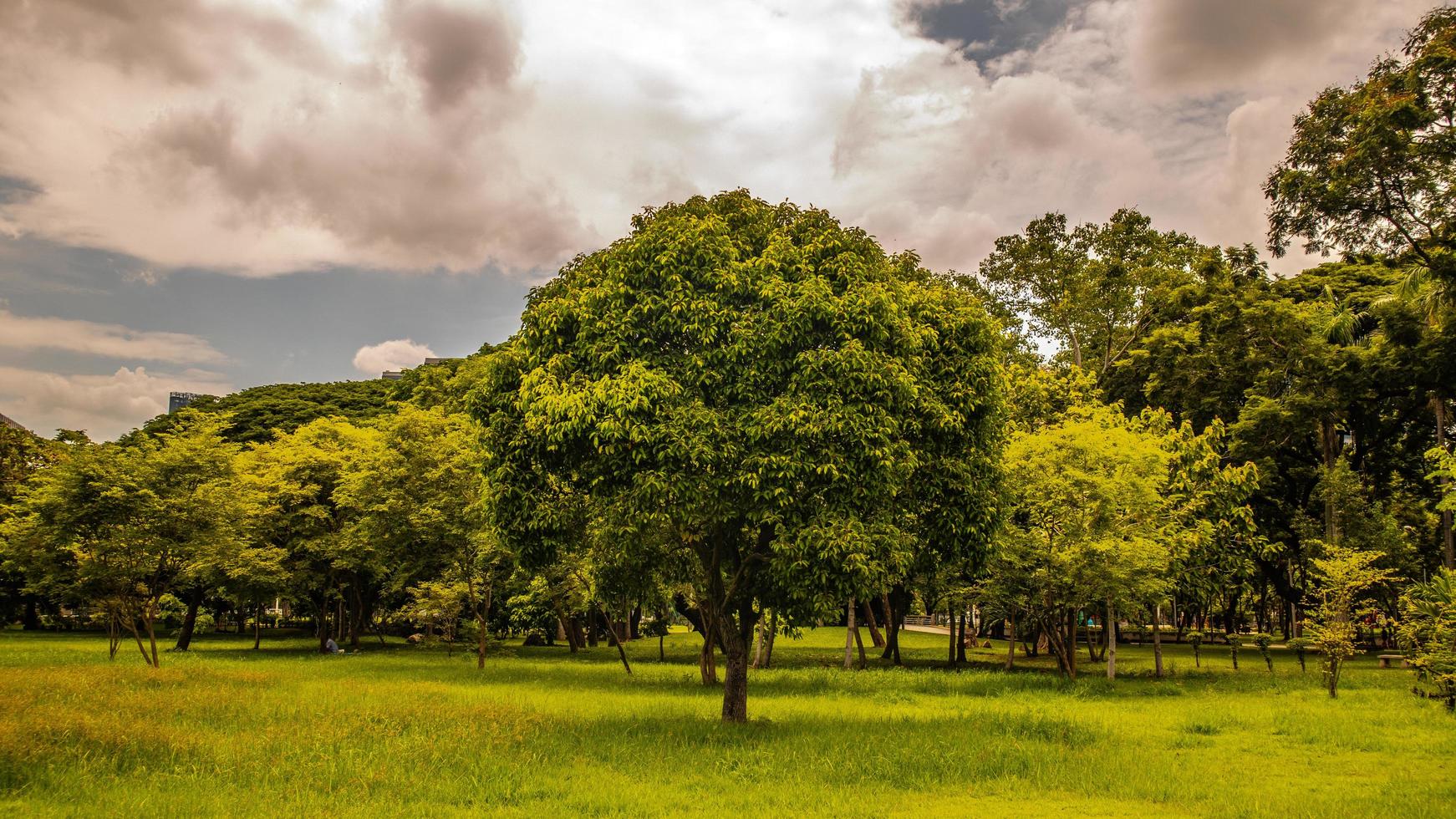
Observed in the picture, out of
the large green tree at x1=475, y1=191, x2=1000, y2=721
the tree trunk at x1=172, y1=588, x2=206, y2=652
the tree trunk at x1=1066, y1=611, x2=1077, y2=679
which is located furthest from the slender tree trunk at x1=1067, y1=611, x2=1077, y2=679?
the tree trunk at x1=172, y1=588, x2=206, y2=652

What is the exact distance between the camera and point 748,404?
15.5 m

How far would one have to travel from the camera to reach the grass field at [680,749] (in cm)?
1099

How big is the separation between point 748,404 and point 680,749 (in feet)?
19.9

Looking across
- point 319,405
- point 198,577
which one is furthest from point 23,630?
point 198,577

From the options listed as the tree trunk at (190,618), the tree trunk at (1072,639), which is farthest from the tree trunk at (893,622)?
the tree trunk at (190,618)

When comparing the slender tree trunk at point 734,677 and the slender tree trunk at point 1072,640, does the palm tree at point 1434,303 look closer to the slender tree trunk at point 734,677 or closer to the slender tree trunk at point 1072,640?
the slender tree trunk at point 1072,640

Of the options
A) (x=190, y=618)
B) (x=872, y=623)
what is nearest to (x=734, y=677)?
(x=872, y=623)

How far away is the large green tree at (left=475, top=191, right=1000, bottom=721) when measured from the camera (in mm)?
14609

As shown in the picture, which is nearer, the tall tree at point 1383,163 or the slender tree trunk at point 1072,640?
the tall tree at point 1383,163

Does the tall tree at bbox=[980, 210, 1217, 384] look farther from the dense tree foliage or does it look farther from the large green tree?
the large green tree

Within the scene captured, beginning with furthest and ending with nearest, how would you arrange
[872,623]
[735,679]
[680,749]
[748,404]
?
[872,623] < [735,679] < [748,404] < [680,749]

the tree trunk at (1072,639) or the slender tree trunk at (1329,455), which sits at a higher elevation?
the slender tree trunk at (1329,455)

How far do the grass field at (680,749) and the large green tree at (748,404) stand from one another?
3141 mm

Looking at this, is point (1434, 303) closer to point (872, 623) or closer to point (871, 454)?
point (871, 454)
